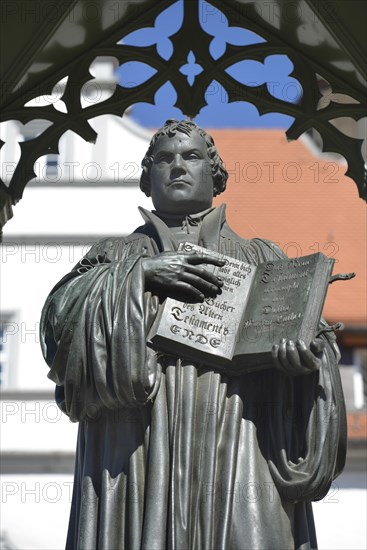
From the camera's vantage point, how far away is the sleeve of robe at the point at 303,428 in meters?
9.32

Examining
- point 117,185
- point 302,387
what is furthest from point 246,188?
point 302,387

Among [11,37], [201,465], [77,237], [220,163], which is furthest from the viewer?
[77,237]

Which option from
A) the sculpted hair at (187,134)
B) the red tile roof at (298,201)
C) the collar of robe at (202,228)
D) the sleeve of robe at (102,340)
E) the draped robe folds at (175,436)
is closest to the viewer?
the draped robe folds at (175,436)

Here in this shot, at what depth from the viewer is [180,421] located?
9297mm

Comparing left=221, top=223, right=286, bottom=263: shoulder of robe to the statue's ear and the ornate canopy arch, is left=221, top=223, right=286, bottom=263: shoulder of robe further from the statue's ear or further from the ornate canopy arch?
the ornate canopy arch

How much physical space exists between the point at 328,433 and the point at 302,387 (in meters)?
0.24

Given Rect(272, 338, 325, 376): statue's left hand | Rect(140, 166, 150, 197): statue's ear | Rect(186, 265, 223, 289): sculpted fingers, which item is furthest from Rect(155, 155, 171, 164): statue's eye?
Rect(272, 338, 325, 376): statue's left hand

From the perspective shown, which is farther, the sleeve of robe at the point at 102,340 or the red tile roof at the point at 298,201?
the red tile roof at the point at 298,201

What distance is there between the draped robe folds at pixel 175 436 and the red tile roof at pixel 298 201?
1826cm

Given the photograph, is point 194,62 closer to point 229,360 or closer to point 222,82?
point 222,82

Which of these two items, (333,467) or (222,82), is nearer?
(333,467)

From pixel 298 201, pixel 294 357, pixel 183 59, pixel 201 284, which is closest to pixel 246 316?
pixel 201 284

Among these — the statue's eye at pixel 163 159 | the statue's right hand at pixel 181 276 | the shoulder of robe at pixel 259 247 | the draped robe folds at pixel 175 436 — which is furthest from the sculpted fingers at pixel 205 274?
the statue's eye at pixel 163 159

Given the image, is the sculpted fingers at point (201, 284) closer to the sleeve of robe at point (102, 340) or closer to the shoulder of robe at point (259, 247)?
the sleeve of robe at point (102, 340)
